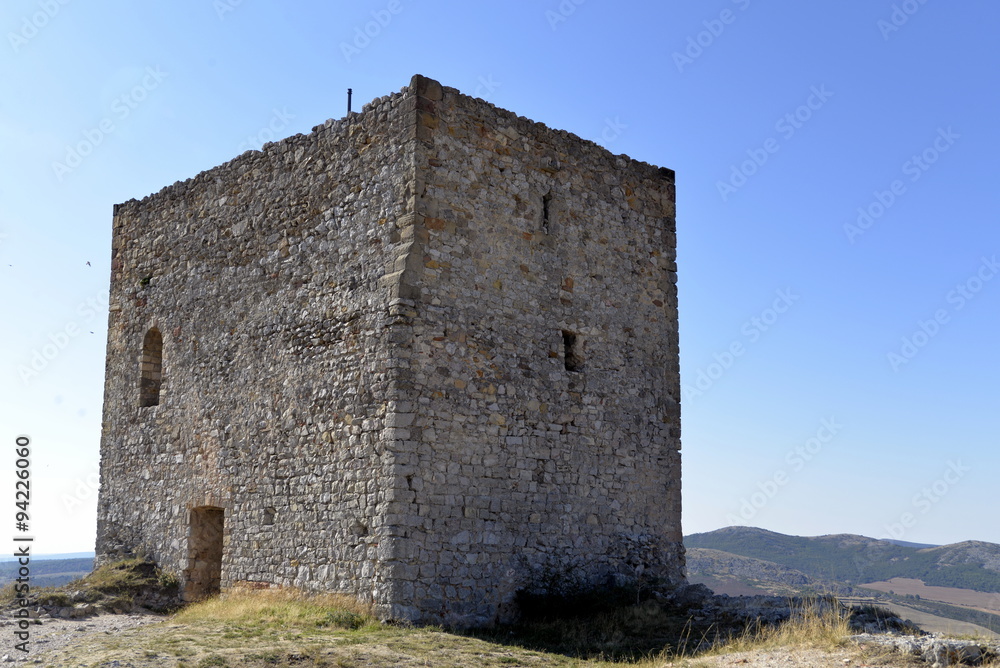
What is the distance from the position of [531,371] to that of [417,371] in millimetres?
1657

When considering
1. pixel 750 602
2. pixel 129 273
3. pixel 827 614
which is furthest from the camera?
pixel 129 273

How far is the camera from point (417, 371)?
392 inches

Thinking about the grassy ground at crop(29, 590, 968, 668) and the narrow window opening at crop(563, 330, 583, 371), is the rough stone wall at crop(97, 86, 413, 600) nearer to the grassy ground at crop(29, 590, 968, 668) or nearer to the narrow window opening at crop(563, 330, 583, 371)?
the grassy ground at crop(29, 590, 968, 668)

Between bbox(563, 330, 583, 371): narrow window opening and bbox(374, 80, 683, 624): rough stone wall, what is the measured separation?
0.03 m

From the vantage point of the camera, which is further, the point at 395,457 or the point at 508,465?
the point at 508,465

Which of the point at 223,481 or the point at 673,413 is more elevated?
the point at 673,413

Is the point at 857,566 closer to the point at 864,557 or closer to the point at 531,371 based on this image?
the point at 864,557

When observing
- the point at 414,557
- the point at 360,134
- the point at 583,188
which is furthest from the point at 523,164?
the point at 414,557

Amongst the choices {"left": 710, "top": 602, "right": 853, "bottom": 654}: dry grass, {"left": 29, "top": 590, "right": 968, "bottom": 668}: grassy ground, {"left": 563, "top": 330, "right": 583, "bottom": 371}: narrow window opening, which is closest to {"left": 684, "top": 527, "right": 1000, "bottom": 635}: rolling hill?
{"left": 563, "top": 330, "right": 583, "bottom": 371}: narrow window opening

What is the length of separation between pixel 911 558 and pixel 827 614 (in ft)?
149

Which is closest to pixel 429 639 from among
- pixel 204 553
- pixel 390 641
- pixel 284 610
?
pixel 390 641

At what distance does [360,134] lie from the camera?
11.0 metres

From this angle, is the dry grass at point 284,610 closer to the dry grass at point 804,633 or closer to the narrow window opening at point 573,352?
the dry grass at point 804,633

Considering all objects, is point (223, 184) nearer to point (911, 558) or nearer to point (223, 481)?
point (223, 481)
